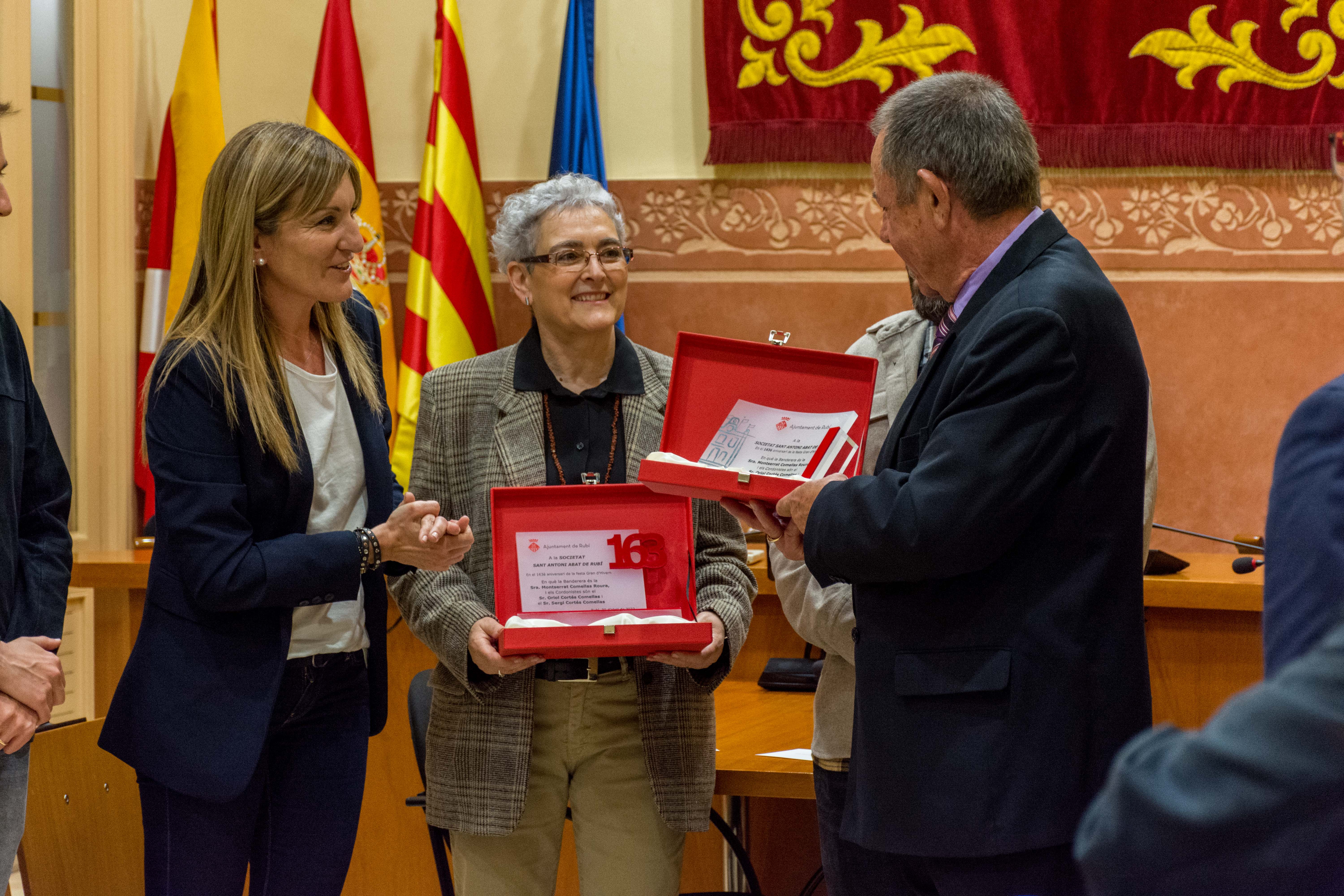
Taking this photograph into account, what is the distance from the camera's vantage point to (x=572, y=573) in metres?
2.02

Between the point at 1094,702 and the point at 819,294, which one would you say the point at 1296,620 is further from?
the point at 819,294

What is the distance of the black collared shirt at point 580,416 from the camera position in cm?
216

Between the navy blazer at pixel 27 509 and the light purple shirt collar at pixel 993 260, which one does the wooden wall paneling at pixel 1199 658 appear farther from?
the navy blazer at pixel 27 509

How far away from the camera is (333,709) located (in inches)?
78.7

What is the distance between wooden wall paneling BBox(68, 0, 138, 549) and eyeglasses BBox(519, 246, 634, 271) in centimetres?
249

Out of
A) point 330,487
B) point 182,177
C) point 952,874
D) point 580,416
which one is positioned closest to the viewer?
point 952,874

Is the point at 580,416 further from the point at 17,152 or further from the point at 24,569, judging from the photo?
the point at 17,152

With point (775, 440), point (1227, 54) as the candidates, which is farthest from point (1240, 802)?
point (1227, 54)

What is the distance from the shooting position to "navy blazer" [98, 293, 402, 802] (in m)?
1.83

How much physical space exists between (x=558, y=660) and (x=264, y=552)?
1.63ft

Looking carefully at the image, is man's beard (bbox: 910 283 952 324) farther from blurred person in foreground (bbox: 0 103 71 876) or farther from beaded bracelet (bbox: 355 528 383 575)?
blurred person in foreground (bbox: 0 103 71 876)

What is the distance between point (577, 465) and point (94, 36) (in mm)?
Result: 2921

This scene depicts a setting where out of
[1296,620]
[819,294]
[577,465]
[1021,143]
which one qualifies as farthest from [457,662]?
[819,294]

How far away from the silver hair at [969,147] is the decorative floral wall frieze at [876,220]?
234 cm
